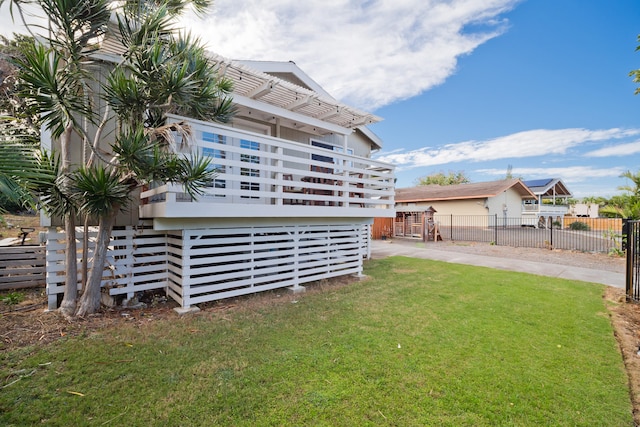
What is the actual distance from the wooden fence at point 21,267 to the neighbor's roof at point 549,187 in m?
34.5

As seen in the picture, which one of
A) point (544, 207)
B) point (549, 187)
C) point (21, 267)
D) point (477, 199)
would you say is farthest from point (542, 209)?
point (21, 267)

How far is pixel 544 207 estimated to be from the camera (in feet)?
89.2

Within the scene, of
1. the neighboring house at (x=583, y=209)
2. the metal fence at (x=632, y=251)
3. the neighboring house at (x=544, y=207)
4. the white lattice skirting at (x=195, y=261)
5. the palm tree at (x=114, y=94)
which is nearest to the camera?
the palm tree at (x=114, y=94)

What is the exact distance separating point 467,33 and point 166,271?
14.3 metres

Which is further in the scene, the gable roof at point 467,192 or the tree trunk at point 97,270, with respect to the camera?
the gable roof at point 467,192

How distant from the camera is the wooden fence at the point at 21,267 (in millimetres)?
5883

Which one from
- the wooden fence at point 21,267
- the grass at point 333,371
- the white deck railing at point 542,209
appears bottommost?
the grass at point 333,371

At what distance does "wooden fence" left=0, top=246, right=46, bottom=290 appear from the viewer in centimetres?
588

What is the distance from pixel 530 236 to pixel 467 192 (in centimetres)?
754

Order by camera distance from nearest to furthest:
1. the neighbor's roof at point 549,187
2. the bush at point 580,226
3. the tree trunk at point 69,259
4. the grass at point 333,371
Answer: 1. the grass at point 333,371
2. the tree trunk at point 69,259
3. the bush at point 580,226
4. the neighbor's roof at point 549,187

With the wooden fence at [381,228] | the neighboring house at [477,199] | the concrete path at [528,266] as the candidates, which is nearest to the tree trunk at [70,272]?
the concrete path at [528,266]

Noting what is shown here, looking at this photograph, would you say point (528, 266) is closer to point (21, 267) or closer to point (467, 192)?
point (21, 267)

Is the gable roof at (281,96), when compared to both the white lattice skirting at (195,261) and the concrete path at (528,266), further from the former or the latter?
the concrete path at (528,266)

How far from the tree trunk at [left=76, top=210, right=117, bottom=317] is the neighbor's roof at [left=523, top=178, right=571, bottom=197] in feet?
110
